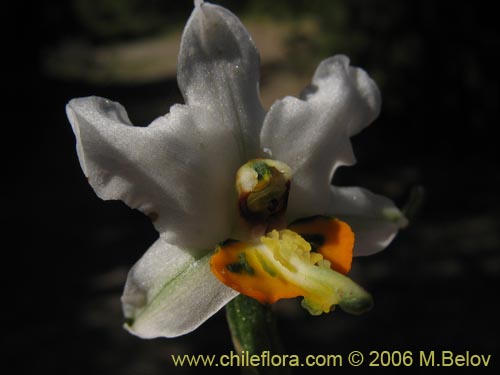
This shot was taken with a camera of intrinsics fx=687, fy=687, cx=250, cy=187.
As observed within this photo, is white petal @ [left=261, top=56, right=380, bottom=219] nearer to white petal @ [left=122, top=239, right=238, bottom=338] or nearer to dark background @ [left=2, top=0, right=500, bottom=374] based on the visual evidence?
white petal @ [left=122, top=239, right=238, bottom=338]

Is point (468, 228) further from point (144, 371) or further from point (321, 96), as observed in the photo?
point (321, 96)

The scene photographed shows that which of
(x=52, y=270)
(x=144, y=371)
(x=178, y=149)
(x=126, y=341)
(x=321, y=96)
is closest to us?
(x=178, y=149)

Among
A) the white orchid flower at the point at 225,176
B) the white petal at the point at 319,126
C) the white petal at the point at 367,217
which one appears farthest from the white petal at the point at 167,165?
the white petal at the point at 367,217

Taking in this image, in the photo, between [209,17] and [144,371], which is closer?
[209,17]

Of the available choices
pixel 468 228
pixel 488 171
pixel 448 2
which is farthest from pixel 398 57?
pixel 468 228

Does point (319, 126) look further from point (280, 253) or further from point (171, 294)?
point (171, 294)

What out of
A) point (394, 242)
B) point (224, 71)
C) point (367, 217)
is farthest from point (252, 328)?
point (394, 242)
